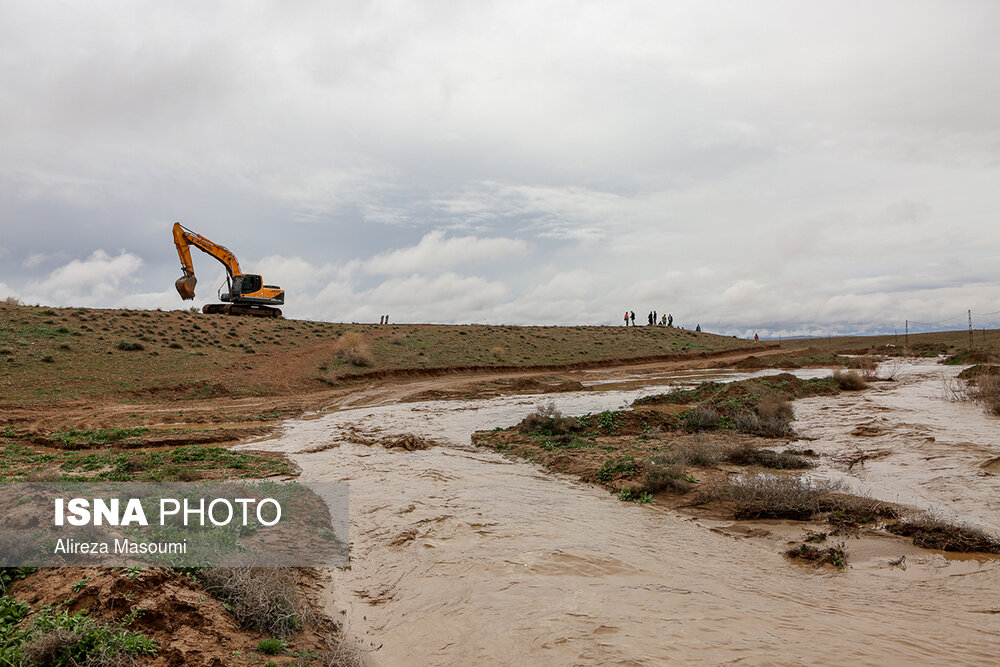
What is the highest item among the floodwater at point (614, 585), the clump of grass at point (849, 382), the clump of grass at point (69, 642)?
the clump of grass at point (849, 382)

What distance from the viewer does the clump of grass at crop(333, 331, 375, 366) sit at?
2931cm

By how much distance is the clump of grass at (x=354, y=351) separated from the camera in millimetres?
29306

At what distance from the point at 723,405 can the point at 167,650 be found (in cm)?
1616

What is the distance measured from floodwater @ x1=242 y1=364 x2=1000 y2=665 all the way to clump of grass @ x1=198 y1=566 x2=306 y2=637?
764mm

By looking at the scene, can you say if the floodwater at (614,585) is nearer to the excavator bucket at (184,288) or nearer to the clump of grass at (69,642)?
the clump of grass at (69,642)

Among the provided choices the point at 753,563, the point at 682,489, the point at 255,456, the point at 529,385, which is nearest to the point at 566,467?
the point at 682,489

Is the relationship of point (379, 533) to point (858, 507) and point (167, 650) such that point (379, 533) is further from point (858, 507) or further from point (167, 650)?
point (858, 507)

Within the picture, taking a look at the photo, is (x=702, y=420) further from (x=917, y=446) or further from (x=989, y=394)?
(x=989, y=394)

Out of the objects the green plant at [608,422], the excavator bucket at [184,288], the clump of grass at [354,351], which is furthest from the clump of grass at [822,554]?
the excavator bucket at [184,288]

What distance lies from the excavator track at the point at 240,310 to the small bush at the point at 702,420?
34.5 metres

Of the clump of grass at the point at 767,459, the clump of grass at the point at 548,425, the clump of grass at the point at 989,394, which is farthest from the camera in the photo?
the clump of grass at the point at 989,394

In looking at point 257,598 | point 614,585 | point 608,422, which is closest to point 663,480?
point 614,585

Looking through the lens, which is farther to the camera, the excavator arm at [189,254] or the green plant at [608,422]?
the excavator arm at [189,254]

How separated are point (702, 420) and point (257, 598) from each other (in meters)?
13.4
